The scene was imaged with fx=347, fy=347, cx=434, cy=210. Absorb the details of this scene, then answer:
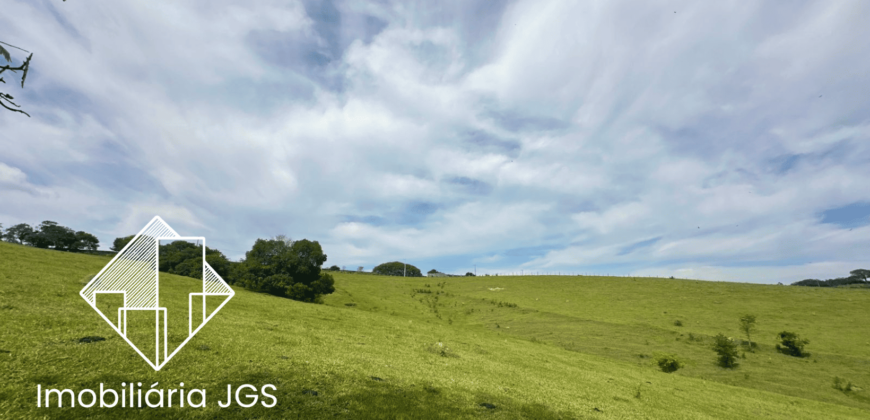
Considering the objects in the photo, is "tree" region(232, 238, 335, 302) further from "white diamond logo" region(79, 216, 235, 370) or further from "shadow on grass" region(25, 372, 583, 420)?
"shadow on grass" region(25, 372, 583, 420)

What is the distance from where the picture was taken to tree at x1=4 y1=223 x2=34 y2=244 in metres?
84.3

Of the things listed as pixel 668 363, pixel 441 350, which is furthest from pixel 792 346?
pixel 441 350

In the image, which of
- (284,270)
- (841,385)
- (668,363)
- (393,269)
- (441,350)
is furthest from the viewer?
(393,269)

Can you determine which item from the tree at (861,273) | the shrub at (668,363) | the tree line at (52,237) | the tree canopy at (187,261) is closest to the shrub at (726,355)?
the shrub at (668,363)

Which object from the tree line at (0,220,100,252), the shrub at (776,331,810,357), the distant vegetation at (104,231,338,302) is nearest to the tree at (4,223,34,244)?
the tree line at (0,220,100,252)

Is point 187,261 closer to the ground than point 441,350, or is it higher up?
higher up

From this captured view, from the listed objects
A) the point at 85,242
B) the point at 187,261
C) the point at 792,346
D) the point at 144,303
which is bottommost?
the point at 792,346

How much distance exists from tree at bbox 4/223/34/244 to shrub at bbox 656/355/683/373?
418 feet

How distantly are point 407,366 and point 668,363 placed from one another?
28.3m

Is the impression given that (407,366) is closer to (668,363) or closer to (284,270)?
(668,363)

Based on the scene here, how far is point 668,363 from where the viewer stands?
31.2 meters

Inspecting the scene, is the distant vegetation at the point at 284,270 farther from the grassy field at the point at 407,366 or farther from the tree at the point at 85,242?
the tree at the point at 85,242

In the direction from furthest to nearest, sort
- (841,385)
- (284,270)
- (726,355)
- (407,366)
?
(284,270), (726,355), (841,385), (407,366)

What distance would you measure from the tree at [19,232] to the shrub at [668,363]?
418ft
